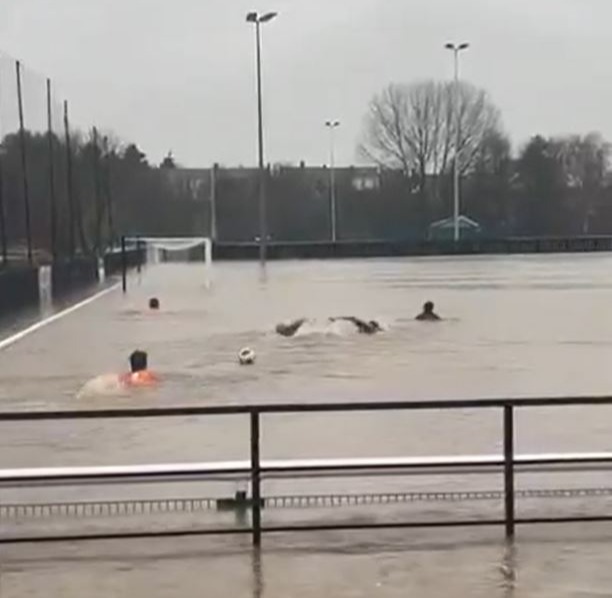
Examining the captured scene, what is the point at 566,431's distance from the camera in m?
14.2

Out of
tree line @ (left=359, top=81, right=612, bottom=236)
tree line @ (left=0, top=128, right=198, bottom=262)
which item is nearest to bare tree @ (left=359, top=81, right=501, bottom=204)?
tree line @ (left=359, top=81, right=612, bottom=236)

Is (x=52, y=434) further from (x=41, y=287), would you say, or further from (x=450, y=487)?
(x=41, y=287)

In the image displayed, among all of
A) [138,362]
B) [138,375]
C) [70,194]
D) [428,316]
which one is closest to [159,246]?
[70,194]

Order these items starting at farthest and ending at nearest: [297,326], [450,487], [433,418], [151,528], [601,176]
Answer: [601,176] < [297,326] < [433,418] < [450,487] < [151,528]

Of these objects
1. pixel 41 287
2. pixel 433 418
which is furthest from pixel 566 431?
pixel 41 287

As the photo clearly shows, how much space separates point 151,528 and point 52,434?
5.73m

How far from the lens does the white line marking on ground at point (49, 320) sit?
2944 cm

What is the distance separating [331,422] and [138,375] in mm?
5493

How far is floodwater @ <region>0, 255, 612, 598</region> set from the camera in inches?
303

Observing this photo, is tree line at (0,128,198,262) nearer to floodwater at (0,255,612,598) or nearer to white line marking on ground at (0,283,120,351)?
white line marking on ground at (0,283,120,351)

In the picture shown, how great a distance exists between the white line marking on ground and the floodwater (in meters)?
0.37

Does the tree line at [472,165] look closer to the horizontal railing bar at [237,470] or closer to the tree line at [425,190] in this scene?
the tree line at [425,190]

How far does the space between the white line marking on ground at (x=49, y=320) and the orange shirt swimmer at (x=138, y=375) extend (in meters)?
7.75

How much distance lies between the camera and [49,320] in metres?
36.6
